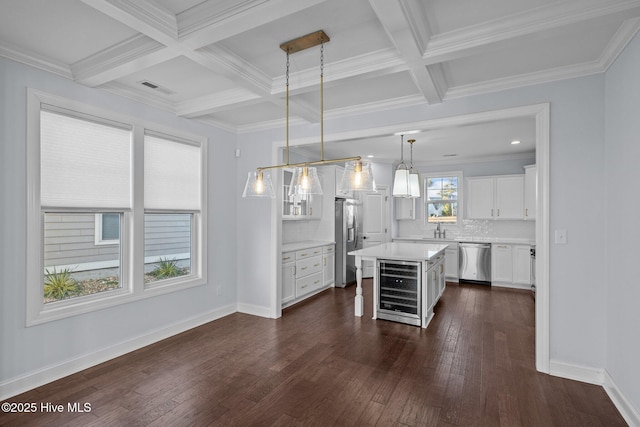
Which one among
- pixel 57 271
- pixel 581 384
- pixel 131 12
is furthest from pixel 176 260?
pixel 581 384

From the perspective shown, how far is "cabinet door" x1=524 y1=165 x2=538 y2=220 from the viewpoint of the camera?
5.93 metres

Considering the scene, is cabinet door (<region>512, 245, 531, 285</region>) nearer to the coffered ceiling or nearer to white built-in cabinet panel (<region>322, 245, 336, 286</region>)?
white built-in cabinet panel (<region>322, 245, 336, 286</region>)

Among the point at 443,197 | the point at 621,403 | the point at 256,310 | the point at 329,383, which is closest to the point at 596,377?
the point at 621,403

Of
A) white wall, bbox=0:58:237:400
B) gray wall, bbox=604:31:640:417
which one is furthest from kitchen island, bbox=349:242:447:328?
white wall, bbox=0:58:237:400

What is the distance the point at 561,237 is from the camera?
2.85 m

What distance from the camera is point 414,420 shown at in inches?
88.2

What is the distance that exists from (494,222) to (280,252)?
16.4 feet

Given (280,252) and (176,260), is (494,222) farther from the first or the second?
(176,260)

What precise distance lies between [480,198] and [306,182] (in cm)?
555

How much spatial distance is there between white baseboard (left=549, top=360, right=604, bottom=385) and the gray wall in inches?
5.2

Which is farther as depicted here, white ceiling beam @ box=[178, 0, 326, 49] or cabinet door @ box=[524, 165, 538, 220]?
cabinet door @ box=[524, 165, 538, 220]

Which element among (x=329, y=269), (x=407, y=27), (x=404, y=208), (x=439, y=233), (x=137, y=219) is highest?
(x=407, y=27)

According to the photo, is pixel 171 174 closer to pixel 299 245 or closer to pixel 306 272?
pixel 299 245

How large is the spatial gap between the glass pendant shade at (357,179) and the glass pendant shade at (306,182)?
22 cm
